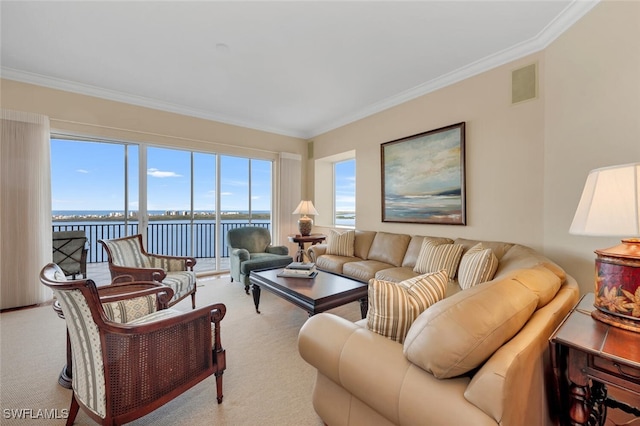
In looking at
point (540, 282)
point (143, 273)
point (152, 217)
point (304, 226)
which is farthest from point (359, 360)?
point (152, 217)

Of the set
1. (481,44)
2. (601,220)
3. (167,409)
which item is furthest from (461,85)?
(167,409)

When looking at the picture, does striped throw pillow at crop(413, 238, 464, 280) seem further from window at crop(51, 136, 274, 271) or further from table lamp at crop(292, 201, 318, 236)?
window at crop(51, 136, 274, 271)

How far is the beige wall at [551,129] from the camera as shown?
6.29 feet

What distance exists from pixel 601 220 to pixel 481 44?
231 cm

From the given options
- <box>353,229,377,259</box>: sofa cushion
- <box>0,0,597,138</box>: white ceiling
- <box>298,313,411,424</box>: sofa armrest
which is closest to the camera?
<box>298,313,411,424</box>: sofa armrest

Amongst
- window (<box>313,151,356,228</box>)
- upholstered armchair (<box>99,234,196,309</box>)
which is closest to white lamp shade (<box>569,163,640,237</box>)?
upholstered armchair (<box>99,234,196,309</box>)

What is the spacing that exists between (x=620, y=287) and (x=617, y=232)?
0.24 metres

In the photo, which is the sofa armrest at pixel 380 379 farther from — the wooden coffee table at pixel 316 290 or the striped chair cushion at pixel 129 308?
the striped chair cushion at pixel 129 308

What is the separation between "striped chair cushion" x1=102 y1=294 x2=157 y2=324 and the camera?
5.63ft

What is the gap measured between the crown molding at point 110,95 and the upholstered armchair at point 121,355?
129 inches

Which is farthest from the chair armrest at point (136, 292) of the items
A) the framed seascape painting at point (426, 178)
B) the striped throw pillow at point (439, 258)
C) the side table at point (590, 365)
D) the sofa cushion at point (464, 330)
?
the framed seascape painting at point (426, 178)

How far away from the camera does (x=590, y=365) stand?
0.98m

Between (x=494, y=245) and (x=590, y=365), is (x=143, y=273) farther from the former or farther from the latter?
(x=494, y=245)

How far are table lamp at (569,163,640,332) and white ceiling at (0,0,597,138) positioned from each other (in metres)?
1.81
